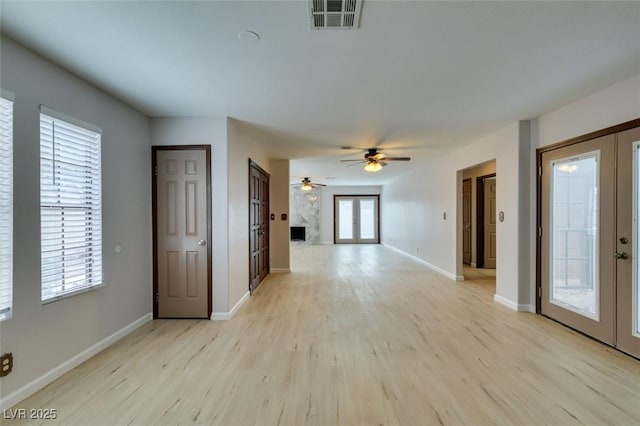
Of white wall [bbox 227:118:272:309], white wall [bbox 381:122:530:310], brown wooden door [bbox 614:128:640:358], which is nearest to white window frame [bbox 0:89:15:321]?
white wall [bbox 227:118:272:309]

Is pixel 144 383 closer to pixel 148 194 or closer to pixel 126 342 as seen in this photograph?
pixel 126 342

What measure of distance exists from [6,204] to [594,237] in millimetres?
5310

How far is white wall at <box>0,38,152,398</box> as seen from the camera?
6.93 feet

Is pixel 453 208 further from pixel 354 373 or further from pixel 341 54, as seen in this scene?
pixel 341 54

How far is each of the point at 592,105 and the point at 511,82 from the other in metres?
1.17

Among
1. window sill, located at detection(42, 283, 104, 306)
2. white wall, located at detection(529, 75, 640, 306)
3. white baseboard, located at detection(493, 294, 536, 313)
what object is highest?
white wall, located at detection(529, 75, 640, 306)

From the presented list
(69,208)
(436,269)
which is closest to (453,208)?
(436,269)

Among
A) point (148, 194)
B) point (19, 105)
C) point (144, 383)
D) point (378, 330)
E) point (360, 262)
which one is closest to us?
point (19, 105)

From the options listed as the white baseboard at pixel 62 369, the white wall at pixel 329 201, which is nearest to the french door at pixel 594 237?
the white baseboard at pixel 62 369

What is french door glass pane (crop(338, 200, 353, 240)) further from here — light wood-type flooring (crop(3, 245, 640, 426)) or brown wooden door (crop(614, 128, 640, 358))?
brown wooden door (crop(614, 128, 640, 358))

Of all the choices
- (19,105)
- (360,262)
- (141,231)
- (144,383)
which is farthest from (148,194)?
(360,262)

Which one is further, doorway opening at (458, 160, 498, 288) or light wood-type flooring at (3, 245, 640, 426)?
doorway opening at (458, 160, 498, 288)

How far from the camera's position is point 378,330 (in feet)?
10.9

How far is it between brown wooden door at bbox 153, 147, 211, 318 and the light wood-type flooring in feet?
0.98
